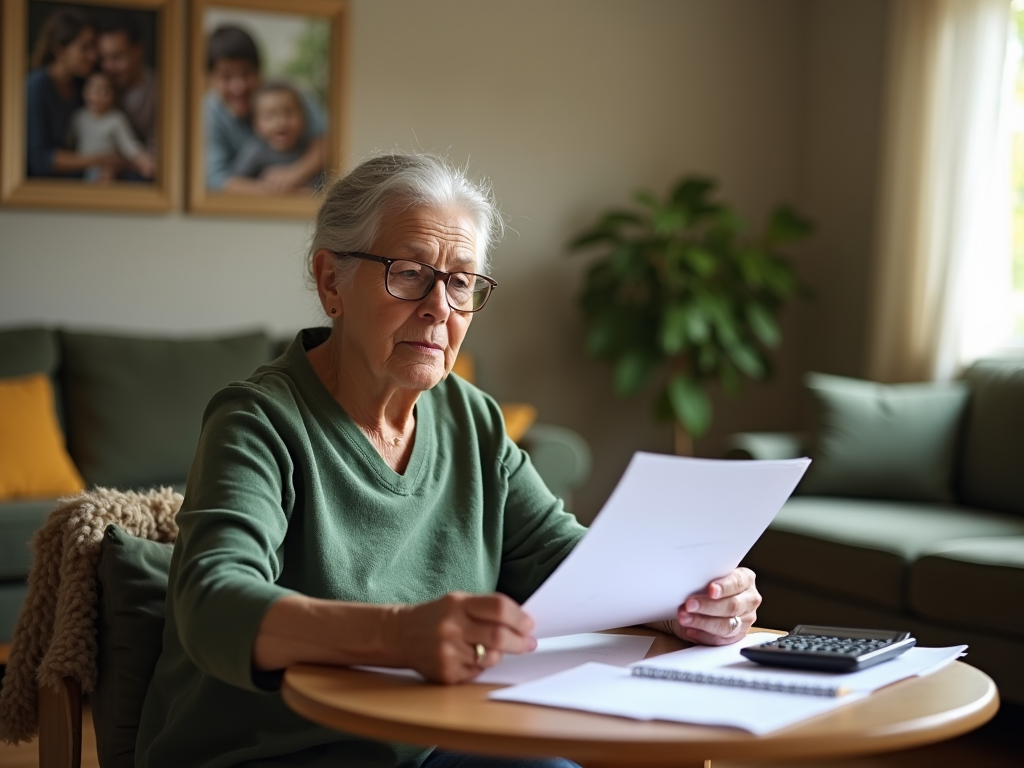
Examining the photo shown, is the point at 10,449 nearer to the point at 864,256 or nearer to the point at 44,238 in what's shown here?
the point at 44,238

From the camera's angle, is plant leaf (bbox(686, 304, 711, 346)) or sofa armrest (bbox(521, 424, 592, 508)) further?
plant leaf (bbox(686, 304, 711, 346))

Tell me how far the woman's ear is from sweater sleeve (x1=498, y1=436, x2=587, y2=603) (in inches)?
11.7

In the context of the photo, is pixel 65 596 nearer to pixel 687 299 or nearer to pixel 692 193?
pixel 687 299

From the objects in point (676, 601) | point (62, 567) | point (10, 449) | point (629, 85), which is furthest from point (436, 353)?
point (629, 85)

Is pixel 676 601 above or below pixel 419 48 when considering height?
below

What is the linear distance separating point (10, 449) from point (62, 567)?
→ 1.96 m

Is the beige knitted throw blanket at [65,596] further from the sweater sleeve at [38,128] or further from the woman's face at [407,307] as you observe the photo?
the sweater sleeve at [38,128]

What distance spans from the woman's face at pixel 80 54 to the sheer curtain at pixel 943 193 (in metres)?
2.95

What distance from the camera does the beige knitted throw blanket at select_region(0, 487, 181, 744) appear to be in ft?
5.05

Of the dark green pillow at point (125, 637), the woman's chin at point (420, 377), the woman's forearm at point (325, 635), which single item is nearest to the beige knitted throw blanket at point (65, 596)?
the dark green pillow at point (125, 637)

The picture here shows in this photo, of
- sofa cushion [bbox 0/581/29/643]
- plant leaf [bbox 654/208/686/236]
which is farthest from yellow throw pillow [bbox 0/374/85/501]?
plant leaf [bbox 654/208/686/236]

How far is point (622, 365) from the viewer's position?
4.53 m

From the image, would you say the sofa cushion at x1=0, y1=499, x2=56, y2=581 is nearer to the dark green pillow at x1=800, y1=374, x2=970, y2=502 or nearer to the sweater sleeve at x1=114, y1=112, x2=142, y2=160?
the sweater sleeve at x1=114, y1=112, x2=142, y2=160

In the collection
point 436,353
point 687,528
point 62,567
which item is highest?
point 436,353
